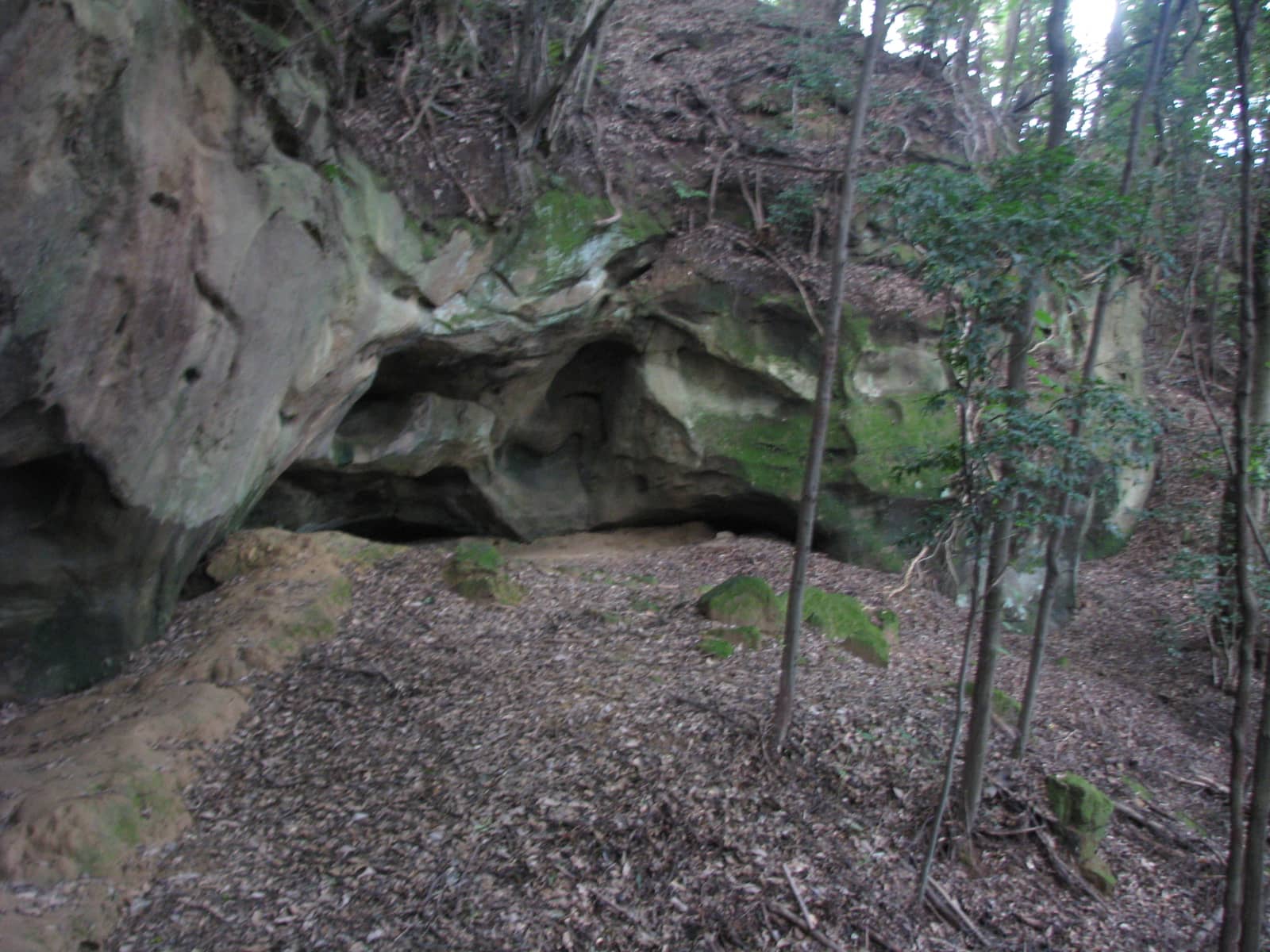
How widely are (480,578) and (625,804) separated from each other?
3668 millimetres

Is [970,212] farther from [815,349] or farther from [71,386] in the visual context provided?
[815,349]

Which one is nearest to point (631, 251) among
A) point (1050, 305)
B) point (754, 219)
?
point (754, 219)

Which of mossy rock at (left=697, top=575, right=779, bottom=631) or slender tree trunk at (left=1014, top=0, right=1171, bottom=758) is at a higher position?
slender tree trunk at (left=1014, top=0, right=1171, bottom=758)

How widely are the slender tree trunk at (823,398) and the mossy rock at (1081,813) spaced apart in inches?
73.1

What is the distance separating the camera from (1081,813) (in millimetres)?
5906

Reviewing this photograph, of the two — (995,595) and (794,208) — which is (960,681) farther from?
(794,208)

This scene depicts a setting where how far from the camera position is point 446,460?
1223 centimetres

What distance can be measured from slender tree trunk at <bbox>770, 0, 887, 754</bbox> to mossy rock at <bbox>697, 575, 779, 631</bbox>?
2.11m

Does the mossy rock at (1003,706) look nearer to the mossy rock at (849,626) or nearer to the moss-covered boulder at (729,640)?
the mossy rock at (849,626)

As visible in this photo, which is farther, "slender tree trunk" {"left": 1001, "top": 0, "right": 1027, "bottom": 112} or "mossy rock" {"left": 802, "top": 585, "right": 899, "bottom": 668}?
"slender tree trunk" {"left": 1001, "top": 0, "right": 1027, "bottom": 112}

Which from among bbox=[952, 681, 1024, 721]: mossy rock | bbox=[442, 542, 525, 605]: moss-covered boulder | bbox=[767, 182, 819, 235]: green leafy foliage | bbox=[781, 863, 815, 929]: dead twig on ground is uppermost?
bbox=[767, 182, 819, 235]: green leafy foliage

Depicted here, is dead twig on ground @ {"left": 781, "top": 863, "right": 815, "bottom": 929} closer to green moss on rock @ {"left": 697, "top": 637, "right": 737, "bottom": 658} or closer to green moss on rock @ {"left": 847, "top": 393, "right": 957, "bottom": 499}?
green moss on rock @ {"left": 697, "top": 637, "right": 737, "bottom": 658}

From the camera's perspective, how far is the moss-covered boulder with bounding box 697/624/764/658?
7934 millimetres

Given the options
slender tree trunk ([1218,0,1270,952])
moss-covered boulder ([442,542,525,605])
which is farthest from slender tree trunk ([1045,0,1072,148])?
moss-covered boulder ([442,542,525,605])
